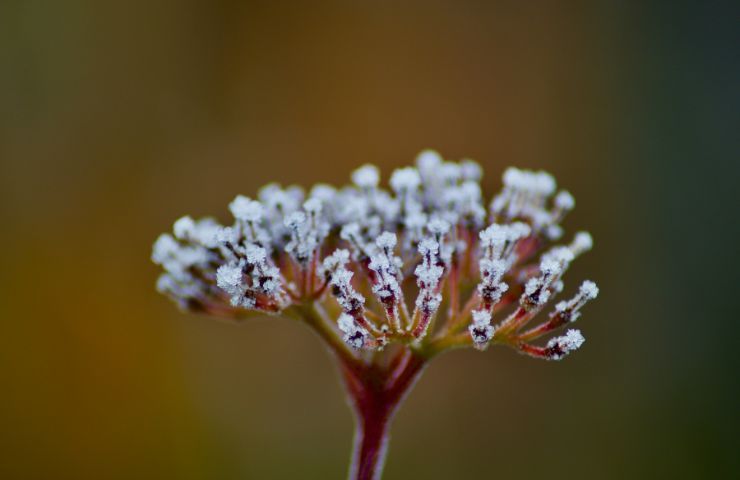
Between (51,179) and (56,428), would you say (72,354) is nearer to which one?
(56,428)

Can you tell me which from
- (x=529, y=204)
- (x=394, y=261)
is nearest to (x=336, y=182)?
(x=529, y=204)

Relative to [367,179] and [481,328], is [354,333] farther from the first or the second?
[367,179]

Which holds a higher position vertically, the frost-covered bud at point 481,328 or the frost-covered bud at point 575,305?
the frost-covered bud at point 575,305

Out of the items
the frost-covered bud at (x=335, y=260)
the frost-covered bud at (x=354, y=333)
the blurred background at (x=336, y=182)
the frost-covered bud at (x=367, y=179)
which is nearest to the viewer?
the frost-covered bud at (x=354, y=333)

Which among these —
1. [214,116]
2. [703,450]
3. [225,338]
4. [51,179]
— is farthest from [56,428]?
[703,450]

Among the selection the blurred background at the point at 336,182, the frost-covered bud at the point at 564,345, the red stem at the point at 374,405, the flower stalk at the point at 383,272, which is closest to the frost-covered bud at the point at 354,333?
the flower stalk at the point at 383,272

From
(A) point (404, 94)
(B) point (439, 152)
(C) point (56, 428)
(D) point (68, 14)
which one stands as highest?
(D) point (68, 14)

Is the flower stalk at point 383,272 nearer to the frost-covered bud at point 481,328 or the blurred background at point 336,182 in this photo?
the frost-covered bud at point 481,328
